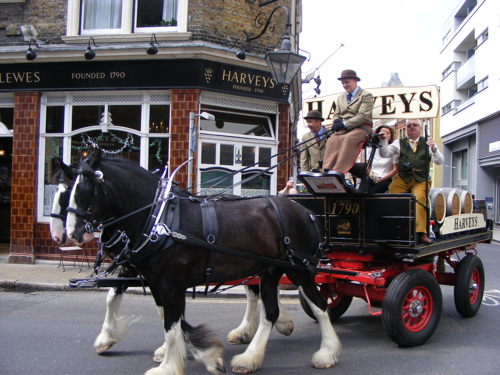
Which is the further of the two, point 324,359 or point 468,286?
point 468,286

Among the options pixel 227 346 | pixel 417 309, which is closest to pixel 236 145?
pixel 227 346

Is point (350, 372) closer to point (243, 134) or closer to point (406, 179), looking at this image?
point (406, 179)

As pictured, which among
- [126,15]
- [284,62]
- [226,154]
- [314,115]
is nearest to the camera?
[314,115]

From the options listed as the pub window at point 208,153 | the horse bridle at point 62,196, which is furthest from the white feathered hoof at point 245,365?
the pub window at point 208,153

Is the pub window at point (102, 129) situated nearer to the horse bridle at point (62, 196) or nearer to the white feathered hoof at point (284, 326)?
the white feathered hoof at point (284, 326)

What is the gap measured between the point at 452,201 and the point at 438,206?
1.28 feet

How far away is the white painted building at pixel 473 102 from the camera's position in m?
23.0

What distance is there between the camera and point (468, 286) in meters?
5.52

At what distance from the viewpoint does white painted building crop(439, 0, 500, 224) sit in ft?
75.6

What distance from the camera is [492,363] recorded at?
420 cm

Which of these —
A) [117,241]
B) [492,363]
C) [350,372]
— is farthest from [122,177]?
[492,363]

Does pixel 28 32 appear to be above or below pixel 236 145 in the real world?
above

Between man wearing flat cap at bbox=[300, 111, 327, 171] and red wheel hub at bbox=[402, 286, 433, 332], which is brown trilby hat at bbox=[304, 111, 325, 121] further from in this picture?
red wheel hub at bbox=[402, 286, 433, 332]

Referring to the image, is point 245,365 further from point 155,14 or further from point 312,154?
point 155,14
